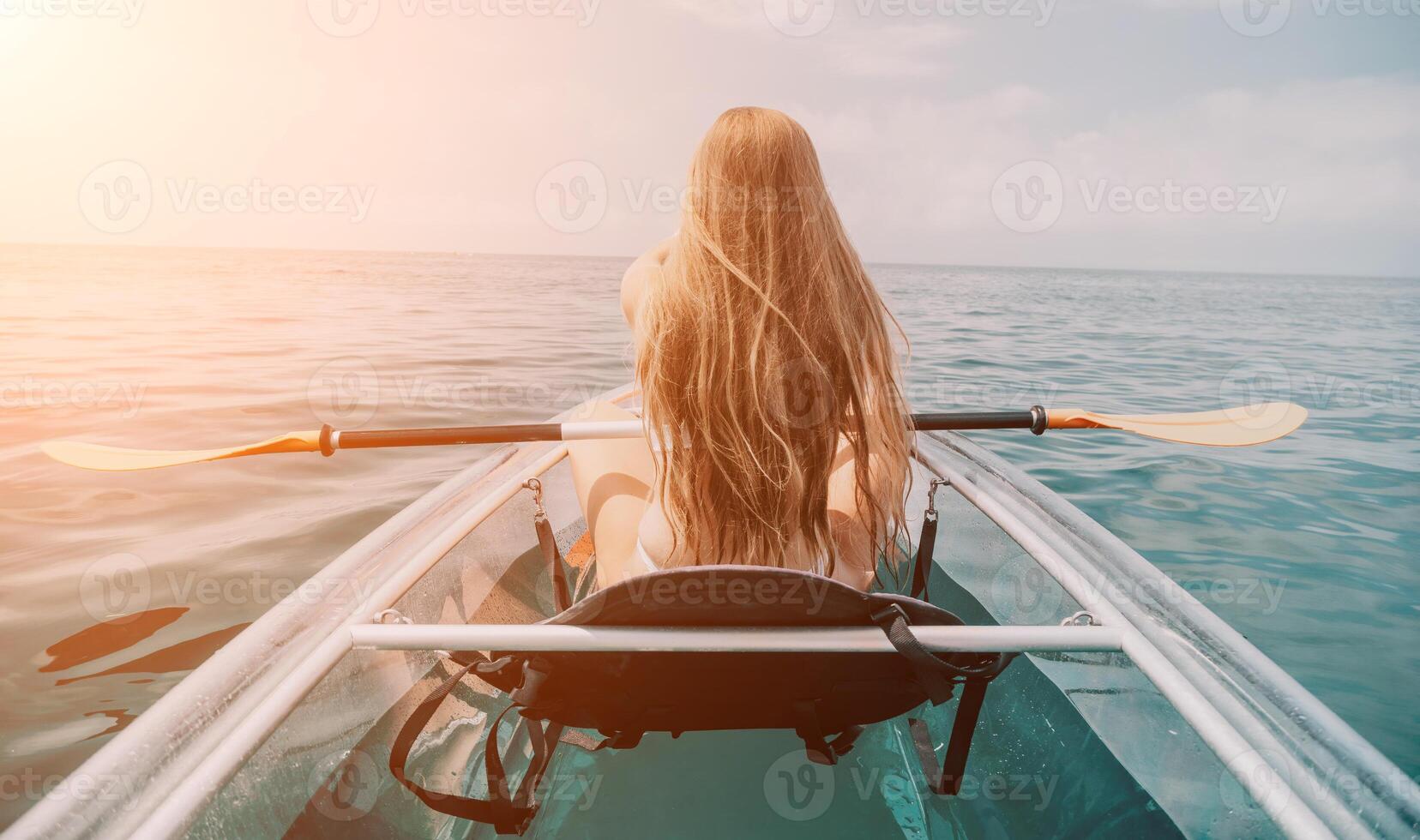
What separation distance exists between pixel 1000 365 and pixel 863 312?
881 cm

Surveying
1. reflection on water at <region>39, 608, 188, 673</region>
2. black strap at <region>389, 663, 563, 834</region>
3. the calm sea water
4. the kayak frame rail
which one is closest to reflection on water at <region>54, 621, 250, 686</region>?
the calm sea water

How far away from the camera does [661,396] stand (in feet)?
4.95

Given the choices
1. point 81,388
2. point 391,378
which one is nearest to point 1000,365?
point 391,378

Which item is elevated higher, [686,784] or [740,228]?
[740,228]

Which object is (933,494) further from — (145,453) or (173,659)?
(173,659)

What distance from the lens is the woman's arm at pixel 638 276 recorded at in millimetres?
1821

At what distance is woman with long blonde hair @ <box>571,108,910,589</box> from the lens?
1457mm

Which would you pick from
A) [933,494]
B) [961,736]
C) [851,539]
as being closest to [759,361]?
[851,539]

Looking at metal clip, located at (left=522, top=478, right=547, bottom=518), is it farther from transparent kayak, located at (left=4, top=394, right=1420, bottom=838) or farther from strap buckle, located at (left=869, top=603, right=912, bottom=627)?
strap buckle, located at (left=869, top=603, right=912, bottom=627)

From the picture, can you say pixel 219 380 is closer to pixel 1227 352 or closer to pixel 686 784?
pixel 686 784

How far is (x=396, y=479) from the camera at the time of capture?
4.77 metres

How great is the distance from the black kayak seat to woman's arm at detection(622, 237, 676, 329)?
0.89m

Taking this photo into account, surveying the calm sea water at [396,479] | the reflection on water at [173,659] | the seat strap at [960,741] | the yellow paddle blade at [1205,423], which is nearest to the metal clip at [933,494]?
the yellow paddle blade at [1205,423]

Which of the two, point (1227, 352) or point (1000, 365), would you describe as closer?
point (1000, 365)
